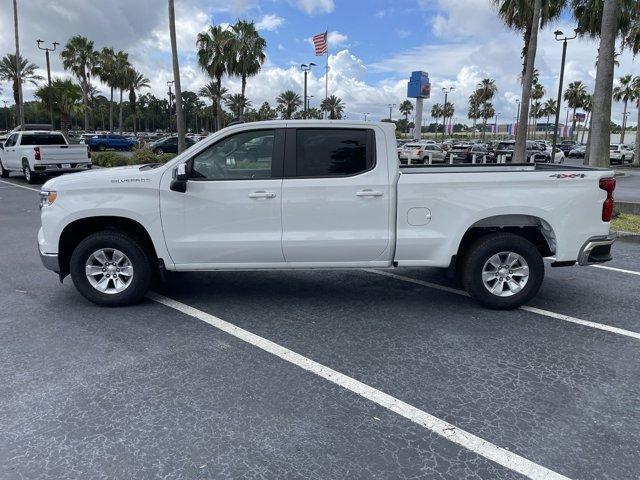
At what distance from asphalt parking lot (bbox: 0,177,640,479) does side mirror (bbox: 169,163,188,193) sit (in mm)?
1257

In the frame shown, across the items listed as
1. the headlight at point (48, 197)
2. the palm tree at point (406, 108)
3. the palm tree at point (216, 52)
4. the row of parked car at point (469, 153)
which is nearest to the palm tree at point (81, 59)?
the palm tree at point (216, 52)

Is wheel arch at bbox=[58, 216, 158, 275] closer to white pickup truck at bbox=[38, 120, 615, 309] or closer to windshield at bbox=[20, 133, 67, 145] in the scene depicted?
white pickup truck at bbox=[38, 120, 615, 309]

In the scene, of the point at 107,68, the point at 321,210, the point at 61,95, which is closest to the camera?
the point at 321,210

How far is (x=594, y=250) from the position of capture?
5.19 metres

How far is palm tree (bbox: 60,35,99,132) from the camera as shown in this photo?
5491 centimetres

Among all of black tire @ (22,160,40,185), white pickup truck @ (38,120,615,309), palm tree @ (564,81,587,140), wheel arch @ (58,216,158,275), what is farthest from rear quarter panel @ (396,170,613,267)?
palm tree @ (564,81,587,140)

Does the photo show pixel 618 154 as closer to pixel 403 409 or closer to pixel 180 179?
pixel 180 179

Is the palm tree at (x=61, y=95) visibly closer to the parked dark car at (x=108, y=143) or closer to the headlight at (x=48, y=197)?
the parked dark car at (x=108, y=143)

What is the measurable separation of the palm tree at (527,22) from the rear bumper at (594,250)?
51.8ft

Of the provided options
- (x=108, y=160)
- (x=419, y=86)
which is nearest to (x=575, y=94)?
(x=419, y=86)

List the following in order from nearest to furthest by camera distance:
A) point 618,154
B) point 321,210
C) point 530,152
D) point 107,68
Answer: point 321,210, point 530,152, point 618,154, point 107,68

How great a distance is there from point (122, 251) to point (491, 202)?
12.1ft

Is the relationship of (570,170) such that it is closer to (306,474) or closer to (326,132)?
(326,132)

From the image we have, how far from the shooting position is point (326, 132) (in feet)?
17.1
